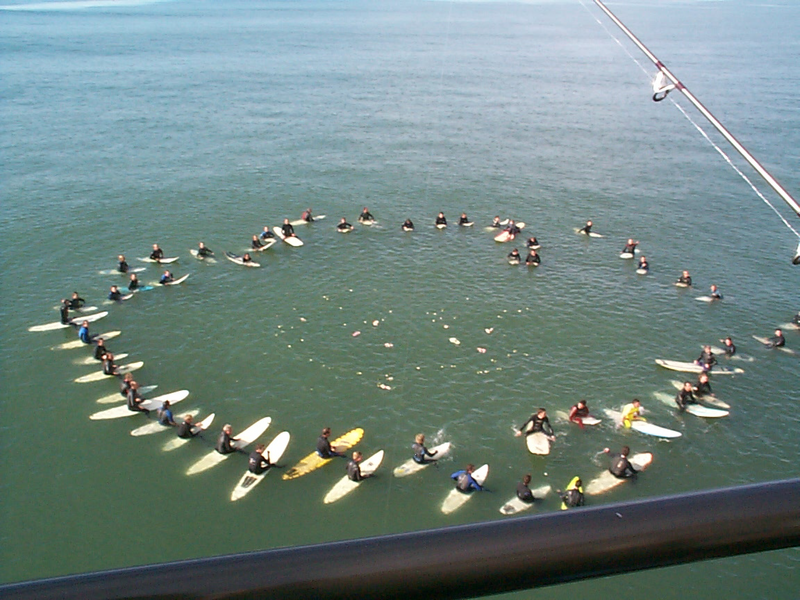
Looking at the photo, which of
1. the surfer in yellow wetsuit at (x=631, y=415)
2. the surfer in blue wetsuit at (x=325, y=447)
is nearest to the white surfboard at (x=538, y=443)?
the surfer in yellow wetsuit at (x=631, y=415)

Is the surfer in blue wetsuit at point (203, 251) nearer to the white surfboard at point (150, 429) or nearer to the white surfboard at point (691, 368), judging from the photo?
the white surfboard at point (150, 429)

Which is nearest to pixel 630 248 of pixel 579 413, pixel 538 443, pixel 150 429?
pixel 579 413

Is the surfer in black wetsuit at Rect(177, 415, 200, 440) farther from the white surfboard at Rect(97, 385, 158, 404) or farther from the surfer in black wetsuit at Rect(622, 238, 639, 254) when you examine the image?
the surfer in black wetsuit at Rect(622, 238, 639, 254)

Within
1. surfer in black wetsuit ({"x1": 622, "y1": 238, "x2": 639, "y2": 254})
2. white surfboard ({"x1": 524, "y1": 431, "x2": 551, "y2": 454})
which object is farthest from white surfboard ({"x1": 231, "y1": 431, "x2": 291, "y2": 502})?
surfer in black wetsuit ({"x1": 622, "y1": 238, "x2": 639, "y2": 254})

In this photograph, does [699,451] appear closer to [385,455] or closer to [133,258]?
[385,455]

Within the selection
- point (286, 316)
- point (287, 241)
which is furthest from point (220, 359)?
point (287, 241)

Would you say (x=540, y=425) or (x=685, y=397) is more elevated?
(x=685, y=397)

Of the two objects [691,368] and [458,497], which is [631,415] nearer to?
[691,368]
